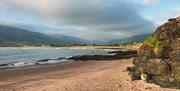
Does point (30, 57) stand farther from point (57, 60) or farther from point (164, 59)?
point (164, 59)

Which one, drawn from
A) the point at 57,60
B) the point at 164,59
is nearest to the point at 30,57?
the point at 57,60

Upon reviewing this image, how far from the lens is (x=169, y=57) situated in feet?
58.8

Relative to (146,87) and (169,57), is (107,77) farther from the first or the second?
(169,57)

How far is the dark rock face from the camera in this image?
17.2 metres

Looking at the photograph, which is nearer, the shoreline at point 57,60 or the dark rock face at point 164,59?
the dark rock face at point 164,59

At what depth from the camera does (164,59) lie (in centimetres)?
1816

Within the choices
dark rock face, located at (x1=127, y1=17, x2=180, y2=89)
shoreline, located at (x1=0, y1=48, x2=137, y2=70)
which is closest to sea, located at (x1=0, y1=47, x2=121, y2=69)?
shoreline, located at (x1=0, y1=48, x2=137, y2=70)

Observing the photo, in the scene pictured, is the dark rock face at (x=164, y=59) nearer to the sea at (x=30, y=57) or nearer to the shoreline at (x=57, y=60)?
the shoreline at (x=57, y=60)

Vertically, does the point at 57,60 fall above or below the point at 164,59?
below

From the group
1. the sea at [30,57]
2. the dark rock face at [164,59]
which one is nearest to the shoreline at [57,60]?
the sea at [30,57]

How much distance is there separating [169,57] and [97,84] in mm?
5819

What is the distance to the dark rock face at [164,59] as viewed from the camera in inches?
679

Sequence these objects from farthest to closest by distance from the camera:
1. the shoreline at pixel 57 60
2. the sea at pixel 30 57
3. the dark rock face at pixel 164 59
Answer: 1. the sea at pixel 30 57
2. the shoreline at pixel 57 60
3. the dark rock face at pixel 164 59

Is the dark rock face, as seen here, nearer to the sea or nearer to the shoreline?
the shoreline
